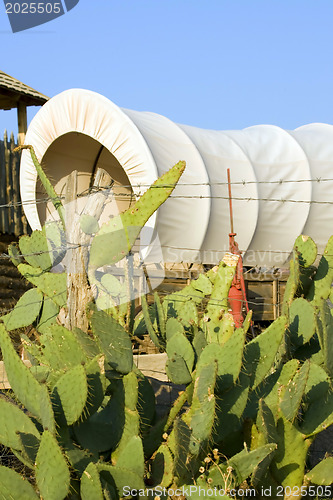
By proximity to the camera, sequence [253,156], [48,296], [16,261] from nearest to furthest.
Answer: [48,296] → [16,261] → [253,156]

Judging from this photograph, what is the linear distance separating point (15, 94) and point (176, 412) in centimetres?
873

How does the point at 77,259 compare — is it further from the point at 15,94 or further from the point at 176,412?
the point at 15,94

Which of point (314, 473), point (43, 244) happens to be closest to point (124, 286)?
point (43, 244)

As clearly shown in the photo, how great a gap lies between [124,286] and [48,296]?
0.98 m

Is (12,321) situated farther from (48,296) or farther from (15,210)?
(15,210)

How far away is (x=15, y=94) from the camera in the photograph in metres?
11.5

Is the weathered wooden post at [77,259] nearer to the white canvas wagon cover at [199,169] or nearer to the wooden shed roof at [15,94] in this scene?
the white canvas wagon cover at [199,169]

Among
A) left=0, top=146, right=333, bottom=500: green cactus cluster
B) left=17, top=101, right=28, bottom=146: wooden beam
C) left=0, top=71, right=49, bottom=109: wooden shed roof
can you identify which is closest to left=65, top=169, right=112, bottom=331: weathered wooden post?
left=0, top=146, right=333, bottom=500: green cactus cluster

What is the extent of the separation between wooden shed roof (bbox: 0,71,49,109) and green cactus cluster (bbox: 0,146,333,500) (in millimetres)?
6968

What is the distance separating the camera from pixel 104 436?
3867 millimetres

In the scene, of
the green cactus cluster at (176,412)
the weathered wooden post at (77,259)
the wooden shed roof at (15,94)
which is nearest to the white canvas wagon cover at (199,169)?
the wooden shed roof at (15,94)

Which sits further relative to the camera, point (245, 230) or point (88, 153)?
point (88, 153)

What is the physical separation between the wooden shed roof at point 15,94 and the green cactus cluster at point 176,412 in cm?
697

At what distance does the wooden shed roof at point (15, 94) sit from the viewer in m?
10.9
